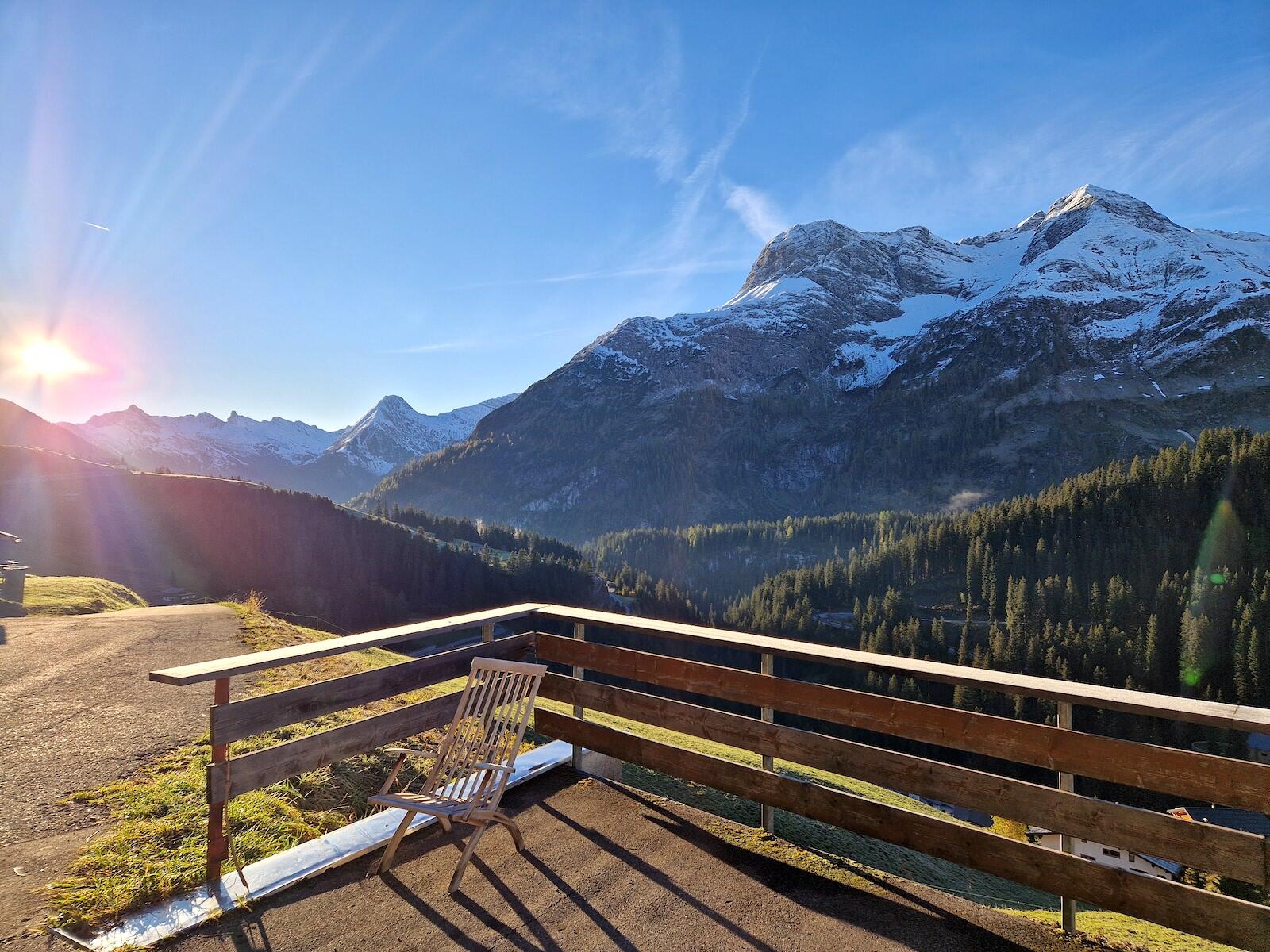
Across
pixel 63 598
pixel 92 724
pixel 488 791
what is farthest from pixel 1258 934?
pixel 63 598

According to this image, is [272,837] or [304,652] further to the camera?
[272,837]

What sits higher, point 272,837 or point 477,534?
point 272,837

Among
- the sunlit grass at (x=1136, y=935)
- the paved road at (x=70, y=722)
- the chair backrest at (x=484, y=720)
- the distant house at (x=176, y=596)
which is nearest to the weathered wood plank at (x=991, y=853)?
the sunlit grass at (x=1136, y=935)

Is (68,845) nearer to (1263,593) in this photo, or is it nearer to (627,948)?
(627,948)

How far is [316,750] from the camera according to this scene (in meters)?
4.92

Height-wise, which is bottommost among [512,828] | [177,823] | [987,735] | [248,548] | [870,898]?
[248,548]

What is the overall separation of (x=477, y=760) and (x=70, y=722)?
7127 mm

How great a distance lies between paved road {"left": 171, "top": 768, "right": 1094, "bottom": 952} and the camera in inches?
158

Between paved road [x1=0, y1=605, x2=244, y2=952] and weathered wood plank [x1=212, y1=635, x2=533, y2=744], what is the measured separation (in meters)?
1.44

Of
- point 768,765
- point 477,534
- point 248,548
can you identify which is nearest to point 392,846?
point 768,765

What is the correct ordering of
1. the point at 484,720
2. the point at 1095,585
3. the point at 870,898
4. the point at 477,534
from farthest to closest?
the point at 477,534, the point at 1095,585, the point at 484,720, the point at 870,898

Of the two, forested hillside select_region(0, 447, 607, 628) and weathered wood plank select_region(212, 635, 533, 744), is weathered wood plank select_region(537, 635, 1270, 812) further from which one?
forested hillside select_region(0, 447, 607, 628)

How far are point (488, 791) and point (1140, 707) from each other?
4.21 m

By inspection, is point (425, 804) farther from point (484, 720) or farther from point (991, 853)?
point (991, 853)
